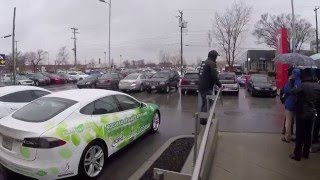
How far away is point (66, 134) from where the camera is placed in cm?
533

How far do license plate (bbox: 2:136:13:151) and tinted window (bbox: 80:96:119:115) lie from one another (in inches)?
51.8

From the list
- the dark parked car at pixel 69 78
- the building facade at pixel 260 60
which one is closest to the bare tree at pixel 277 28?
the building facade at pixel 260 60

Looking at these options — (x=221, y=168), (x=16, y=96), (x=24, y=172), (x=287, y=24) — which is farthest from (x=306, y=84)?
(x=287, y=24)

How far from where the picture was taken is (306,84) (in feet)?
19.6

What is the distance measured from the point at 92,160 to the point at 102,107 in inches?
46.8

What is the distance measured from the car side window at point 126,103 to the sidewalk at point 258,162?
7.29 ft

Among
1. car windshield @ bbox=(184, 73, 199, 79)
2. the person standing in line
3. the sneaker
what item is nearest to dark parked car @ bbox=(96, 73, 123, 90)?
car windshield @ bbox=(184, 73, 199, 79)

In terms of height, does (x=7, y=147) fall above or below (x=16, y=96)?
below

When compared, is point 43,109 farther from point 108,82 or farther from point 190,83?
point 108,82

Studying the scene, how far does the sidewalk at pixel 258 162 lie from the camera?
5285 millimetres

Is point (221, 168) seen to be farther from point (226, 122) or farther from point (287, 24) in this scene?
point (287, 24)

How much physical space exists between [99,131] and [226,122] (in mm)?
5688

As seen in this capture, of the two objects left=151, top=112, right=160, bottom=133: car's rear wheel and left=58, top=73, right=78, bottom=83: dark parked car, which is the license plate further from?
left=58, top=73, right=78, bottom=83: dark parked car

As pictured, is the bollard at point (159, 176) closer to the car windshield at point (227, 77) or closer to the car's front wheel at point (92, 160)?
the car's front wheel at point (92, 160)
